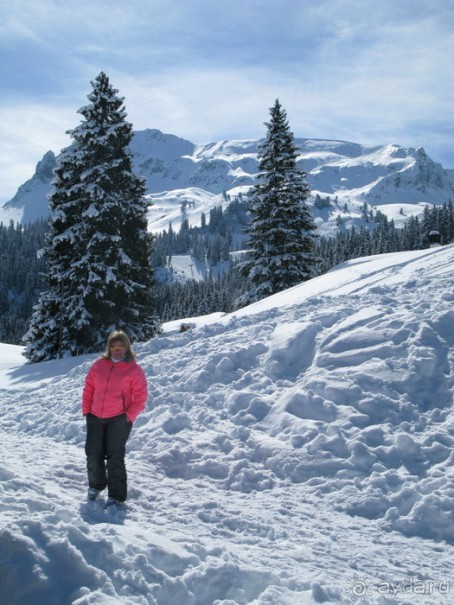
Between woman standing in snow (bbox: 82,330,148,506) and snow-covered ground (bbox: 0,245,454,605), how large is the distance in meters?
0.35

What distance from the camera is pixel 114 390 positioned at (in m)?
5.48

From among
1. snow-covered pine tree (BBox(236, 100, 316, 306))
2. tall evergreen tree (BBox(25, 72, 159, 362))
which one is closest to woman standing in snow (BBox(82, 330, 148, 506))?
tall evergreen tree (BBox(25, 72, 159, 362))

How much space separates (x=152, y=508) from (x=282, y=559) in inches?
66.0

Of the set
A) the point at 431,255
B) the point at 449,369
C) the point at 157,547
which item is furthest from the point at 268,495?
the point at 431,255

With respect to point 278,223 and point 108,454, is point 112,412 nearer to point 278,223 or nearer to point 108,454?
point 108,454

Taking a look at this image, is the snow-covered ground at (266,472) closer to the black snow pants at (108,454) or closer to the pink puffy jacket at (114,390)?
the black snow pants at (108,454)

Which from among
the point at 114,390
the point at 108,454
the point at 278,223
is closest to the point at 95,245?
the point at 278,223

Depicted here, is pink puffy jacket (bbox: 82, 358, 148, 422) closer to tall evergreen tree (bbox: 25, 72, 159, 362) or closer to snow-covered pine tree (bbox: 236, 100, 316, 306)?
tall evergreen tree (bbox: 25, 72, 159, 362)

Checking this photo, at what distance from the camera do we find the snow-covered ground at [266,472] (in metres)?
3.82

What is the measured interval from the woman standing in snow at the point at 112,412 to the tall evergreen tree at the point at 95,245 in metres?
11.9

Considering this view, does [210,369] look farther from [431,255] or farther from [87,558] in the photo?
[431,255]

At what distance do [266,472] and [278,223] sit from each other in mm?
17072

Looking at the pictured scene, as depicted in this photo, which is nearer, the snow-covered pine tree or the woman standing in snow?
the woman standing in snow

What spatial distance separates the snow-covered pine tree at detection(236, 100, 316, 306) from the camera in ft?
71.4
